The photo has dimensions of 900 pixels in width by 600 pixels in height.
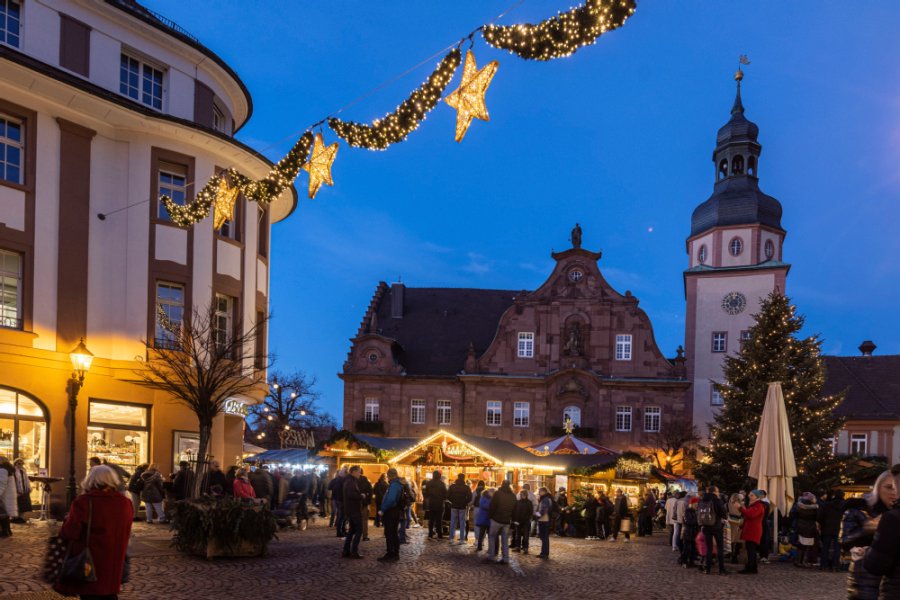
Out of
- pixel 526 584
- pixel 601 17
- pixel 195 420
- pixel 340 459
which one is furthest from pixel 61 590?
pixel 340 459

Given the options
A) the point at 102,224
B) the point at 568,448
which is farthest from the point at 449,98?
the point at 568,448

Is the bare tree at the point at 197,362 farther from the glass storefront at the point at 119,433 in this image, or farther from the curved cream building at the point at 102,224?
the glass storefront at the point at 119,433

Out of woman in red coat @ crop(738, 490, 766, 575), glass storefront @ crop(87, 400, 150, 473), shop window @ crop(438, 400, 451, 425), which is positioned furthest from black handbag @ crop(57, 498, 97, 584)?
shop window @ crop(438, 400, 451, 425)

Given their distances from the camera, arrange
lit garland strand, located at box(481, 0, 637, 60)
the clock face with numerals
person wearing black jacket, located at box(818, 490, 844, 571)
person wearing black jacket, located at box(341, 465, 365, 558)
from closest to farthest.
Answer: lit garland strand, located at box(481, 0, 637, 60), person wearing black jacket, located at box(341, 465, 365, 558), person wearing black jacket, located at box(818, 490, 844, 571), the clock face with numerals

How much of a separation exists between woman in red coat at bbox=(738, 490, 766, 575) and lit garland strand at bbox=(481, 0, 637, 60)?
10.2 meters

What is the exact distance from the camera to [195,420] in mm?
22438

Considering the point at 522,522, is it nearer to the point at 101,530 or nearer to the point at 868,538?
the point at 868,538

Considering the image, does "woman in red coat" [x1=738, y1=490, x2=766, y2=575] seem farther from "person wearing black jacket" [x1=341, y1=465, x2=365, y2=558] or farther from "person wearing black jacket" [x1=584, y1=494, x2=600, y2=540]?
"person wearing black jacket" [x1=584, y1=494, x2=600, y2=540]

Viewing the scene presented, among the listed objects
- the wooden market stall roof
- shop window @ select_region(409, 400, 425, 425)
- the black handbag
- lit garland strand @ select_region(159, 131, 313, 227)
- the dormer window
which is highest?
the dormer window

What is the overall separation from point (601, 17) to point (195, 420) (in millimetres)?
17457

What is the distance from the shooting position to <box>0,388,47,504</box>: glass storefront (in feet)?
59.7

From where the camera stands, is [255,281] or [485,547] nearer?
[485,547]

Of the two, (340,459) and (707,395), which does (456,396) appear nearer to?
(707,395)

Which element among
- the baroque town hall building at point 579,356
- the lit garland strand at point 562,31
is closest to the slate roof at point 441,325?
the baroque town hall building at point 579,356
